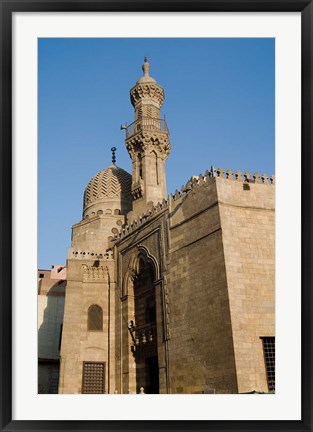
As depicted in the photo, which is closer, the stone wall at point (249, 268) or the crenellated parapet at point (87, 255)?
the stone wall at point (249, 268)

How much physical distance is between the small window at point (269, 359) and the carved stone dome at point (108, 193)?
14.7 meters

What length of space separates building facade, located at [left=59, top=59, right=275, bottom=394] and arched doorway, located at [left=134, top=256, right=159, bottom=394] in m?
0.04

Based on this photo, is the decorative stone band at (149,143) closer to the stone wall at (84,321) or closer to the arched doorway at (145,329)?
the stone wall at (84,321)

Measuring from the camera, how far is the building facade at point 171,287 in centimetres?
1483

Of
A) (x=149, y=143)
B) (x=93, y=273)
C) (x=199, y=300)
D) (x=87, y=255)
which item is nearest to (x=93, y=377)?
(x=93, y=273)

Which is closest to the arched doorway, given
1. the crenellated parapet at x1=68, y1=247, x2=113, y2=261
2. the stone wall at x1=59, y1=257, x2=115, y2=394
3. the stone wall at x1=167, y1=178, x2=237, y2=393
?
the stone wall at x1=59, y1=257, x2=115, y2=394

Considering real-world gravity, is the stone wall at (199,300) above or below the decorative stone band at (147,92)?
below

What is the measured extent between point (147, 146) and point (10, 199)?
2039 centimetres

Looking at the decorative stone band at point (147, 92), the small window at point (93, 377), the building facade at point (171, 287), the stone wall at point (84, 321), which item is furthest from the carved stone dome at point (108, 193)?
the small window at point (93, 377)

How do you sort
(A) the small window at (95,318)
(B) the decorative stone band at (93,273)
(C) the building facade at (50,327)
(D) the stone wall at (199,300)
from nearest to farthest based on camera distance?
(D) the stone wall at (199,300) → (A) the small window at (95,318) → (B) the decorative stone band at (93,273) → (C) the building facade at (50,327)

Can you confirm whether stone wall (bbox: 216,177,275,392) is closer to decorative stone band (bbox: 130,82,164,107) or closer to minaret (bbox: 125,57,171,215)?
minaret (bbox: 125,57,171,215)

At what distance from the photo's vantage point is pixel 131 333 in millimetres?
20734

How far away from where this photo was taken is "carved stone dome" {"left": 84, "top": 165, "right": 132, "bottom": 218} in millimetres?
28000

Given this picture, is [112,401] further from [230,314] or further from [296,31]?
[230,314]
